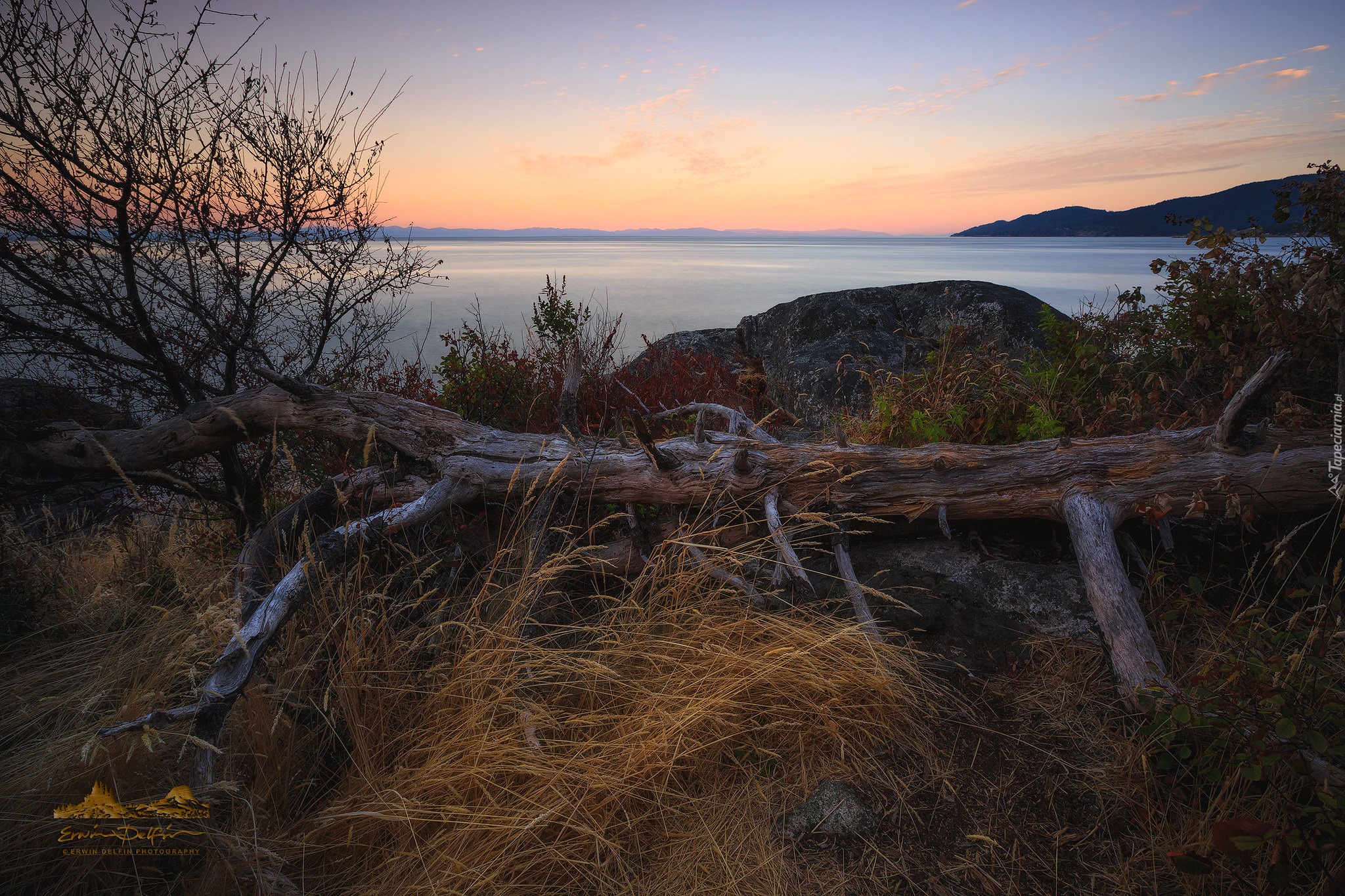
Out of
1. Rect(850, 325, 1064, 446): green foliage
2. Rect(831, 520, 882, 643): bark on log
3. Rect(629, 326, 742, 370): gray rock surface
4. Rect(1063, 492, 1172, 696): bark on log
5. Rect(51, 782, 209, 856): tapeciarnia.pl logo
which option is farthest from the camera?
Rect(629, 326, 742, 370): gray rock surface

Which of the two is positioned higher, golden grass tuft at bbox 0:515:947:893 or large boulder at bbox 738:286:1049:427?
large boulder at bbox 738:286:1049:427

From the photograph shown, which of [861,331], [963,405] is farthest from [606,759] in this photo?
[861,331]

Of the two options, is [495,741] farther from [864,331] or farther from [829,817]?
[864,331]

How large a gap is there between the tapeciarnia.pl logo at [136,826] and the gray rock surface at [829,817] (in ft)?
6.33

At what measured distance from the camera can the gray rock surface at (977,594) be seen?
3.07m

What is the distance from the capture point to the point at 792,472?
11.1ft

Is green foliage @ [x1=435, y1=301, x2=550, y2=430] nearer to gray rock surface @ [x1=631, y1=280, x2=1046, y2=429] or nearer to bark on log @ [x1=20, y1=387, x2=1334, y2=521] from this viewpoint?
bark on log @ [x1=20, y1=387, x2=1334, y2=521]

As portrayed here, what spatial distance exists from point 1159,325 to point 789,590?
376cm

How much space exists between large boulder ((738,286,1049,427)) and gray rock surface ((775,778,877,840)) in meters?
4.95

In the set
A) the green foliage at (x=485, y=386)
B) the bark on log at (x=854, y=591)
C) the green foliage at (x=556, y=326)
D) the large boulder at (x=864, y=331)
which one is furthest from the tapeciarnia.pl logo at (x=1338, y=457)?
the green foliage at (x=556, y=326)

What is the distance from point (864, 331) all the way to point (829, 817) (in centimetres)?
716

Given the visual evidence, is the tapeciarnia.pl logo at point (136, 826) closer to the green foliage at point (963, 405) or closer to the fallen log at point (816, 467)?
the fallen log at point (816, 467)

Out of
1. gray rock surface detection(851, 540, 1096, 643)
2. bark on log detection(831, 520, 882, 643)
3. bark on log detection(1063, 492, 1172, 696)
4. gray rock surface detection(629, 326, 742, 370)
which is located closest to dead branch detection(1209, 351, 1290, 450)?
bark on log detection(1063, 492, 1172, 696)

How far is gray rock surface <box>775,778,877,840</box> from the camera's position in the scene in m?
2.14
